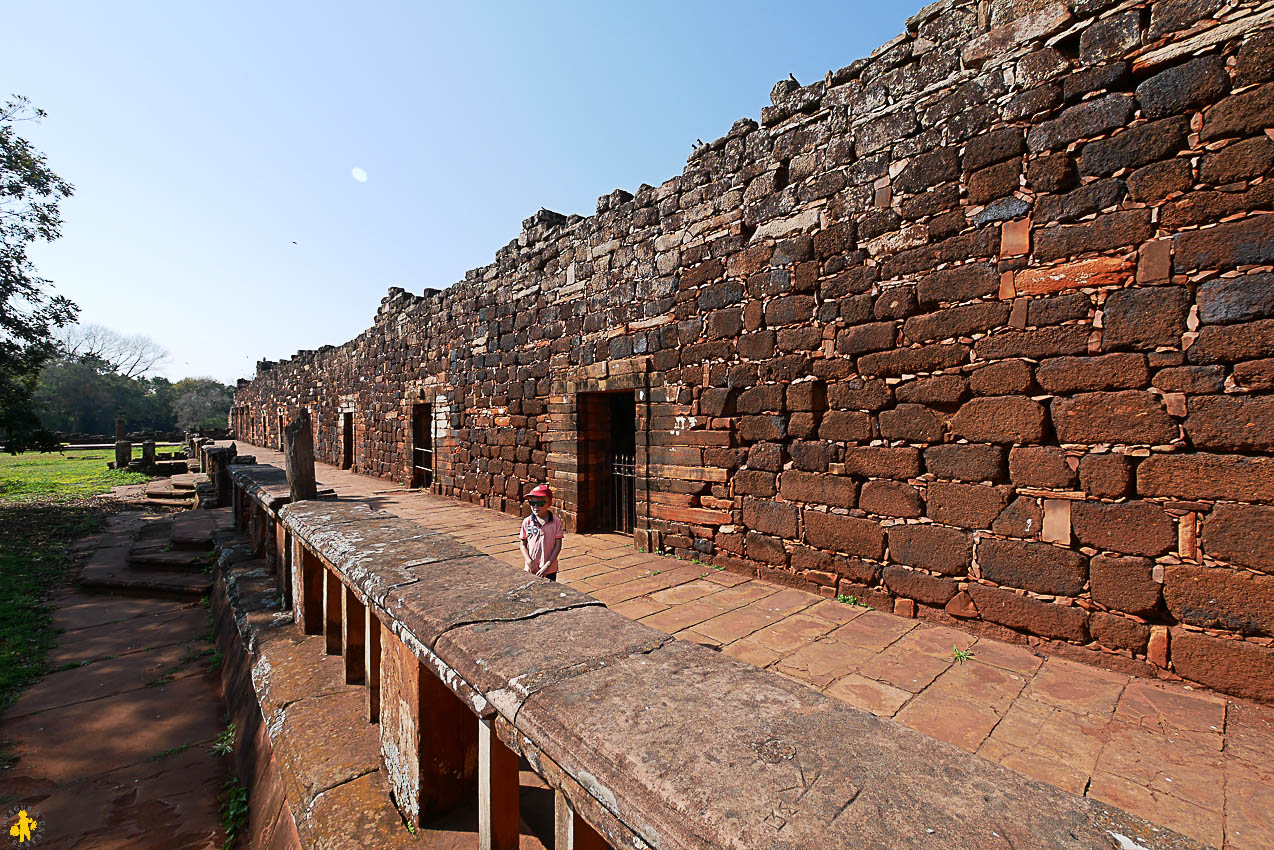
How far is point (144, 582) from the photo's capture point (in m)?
6.02

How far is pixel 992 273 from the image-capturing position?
358cm

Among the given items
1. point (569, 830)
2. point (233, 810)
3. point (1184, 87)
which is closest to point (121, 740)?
point (233, 810)

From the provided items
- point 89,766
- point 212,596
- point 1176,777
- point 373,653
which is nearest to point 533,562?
point 373,653

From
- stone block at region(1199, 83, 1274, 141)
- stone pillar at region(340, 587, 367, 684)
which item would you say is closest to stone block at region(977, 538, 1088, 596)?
stone block at region(1199, 83, 1274, 141)

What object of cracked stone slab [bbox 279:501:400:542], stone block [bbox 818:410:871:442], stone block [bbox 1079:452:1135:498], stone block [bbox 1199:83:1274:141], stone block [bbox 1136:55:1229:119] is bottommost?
cracked stone slab [bbox 279:501:400:542]

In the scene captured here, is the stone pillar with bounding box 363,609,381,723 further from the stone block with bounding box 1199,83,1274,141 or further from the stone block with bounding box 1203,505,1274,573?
the stone block with bounding box 1199,83,1274,141

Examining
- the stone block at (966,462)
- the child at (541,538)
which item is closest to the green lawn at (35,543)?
the child at (541,538)

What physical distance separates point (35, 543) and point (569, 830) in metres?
11.5

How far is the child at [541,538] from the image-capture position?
380 cm

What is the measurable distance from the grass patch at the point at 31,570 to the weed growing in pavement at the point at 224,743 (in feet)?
5.81

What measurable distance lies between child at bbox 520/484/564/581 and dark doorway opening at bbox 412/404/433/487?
27.9 ft

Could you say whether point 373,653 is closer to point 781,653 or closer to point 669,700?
point 669,700
